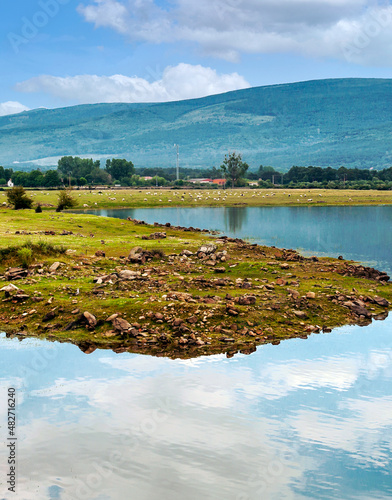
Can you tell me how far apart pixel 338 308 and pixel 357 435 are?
896 cm

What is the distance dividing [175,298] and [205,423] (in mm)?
7453

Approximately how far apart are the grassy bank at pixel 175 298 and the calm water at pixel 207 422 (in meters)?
0.85

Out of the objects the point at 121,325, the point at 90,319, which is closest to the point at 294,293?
the point at 121,325

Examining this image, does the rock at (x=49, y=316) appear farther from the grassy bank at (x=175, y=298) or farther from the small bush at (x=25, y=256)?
the small bush at (x=25, y=256)

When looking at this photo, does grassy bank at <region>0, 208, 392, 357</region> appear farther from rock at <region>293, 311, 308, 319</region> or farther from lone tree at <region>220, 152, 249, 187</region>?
lone tree at <region>220, 152, 249, 187</region>

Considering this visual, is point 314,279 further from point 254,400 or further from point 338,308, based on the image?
point 254,400

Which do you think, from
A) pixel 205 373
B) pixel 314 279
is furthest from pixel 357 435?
pixel 314 279

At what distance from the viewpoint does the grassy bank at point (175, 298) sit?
17.3 meters

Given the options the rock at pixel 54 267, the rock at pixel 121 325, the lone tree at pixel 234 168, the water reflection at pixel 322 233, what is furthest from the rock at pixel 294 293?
the lone tree at pixel 234 168

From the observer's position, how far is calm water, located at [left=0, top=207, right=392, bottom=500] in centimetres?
988

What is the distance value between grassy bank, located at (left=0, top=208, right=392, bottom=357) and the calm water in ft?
2.77

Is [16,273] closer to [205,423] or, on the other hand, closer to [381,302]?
[205,423]

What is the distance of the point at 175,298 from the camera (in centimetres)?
1919

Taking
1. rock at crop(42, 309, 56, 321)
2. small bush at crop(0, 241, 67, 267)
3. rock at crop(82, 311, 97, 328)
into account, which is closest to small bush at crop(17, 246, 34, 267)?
small bush at crop(0, 241, 67, 267)
